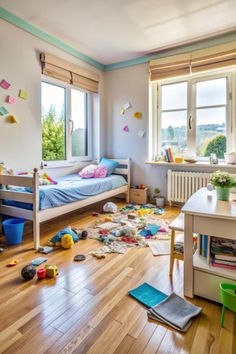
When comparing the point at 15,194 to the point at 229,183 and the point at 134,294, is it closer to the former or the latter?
the point at 134,294

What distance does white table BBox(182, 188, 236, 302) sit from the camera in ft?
4.46

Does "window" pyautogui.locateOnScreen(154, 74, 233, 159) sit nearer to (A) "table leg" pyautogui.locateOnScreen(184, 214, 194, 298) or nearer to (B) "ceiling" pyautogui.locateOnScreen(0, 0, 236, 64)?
(B) "ceiling" pyautogui.locateOnScreen(0, 0, 236, 64)

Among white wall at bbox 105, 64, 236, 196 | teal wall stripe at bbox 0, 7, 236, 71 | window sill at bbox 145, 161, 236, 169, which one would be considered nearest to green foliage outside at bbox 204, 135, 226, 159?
window sill at bbox 145, 161, 236, 169

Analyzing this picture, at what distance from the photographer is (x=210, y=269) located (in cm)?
142

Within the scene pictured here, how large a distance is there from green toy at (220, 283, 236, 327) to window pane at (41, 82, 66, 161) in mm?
2895

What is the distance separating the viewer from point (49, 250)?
221 cm

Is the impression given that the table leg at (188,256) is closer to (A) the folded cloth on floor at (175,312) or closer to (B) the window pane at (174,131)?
(A) the folded cloth on floor at (175,312)

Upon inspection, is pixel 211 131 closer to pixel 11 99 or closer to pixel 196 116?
pixel 196 116

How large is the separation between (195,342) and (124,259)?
3.19 feet

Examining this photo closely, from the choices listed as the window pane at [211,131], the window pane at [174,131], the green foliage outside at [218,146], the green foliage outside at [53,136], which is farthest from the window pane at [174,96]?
the green foliage outside at [53,136]

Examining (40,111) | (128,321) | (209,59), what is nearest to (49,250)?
(128,321)

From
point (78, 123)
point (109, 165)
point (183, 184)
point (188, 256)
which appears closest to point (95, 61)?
point (78, 123)

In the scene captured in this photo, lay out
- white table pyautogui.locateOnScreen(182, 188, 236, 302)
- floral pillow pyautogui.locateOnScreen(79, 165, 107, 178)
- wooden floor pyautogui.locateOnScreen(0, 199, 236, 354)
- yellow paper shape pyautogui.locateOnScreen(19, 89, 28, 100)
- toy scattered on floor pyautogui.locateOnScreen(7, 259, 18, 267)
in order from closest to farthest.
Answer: wooden floor pyautogui.locateOnScreen(0, 199, 236, 354) < white table pyautogui.locateOnScreen(182, 188, 236, 302) < toy scattered on floor pyautogui.locateOnScreen(7, 259, 18, 267) < yellow paper shape pyautogui.locateOnScreen(19, 89, 28, 100) < floral pillow pyautogui.locateOnScreen(79, 165, 107, 178)

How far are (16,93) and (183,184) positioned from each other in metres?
2.72
